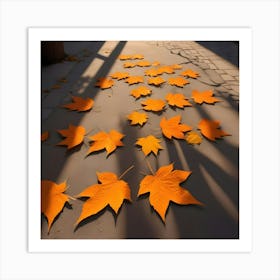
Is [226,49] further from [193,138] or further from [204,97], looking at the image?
[193,138]

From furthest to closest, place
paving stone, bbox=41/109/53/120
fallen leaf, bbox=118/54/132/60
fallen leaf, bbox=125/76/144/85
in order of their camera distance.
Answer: fallen leaf, bbox=118/54/132/60 → fallen leaf, bbox=125/76/144/85 → paving stone, bbox=41/109/53/120

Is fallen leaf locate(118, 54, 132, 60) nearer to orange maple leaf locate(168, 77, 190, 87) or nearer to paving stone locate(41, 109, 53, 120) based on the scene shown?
orange maple leaf locate(168, 77, 190, 87)

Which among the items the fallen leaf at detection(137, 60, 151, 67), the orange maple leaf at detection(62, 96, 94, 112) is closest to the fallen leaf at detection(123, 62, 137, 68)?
the fallen leaf at detection(137, 60, 151, 67)

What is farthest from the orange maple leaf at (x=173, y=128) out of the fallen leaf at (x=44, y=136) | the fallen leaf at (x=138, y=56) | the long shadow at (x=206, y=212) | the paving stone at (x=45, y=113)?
the fallen leaf at (x=138, y=56)

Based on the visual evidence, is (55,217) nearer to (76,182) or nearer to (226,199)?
(76,182)
